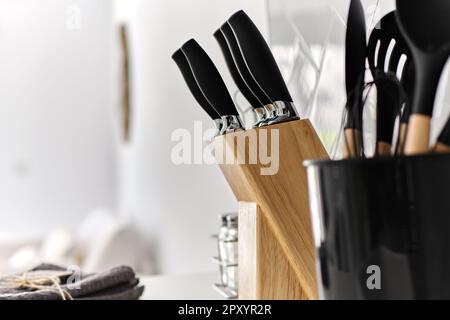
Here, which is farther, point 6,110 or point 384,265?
point 6,110

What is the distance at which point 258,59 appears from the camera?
564 millimetres

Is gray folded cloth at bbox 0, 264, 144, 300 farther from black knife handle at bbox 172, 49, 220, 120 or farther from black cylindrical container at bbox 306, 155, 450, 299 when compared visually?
black cylindrical container at bbox 306, 155, 450, 299

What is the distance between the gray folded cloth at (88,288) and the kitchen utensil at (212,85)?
277mm

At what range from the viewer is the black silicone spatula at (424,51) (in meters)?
0.40

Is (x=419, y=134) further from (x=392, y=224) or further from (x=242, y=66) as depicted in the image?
(x=242, y=66)

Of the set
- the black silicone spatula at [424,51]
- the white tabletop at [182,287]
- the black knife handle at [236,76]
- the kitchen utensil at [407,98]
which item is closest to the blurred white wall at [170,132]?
the white tabletop at [182,287]

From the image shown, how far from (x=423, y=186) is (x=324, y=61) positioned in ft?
2.10

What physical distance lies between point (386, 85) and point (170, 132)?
5.65ft

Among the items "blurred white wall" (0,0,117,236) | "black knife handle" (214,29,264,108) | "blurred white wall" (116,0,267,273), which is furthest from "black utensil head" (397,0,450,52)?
"blurred white wall" (0,0,117,236)

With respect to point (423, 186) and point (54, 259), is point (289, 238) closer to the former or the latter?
point (423, 186)

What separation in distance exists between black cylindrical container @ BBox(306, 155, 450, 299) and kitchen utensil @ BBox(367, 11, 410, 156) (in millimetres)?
105

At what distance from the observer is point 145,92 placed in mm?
2844

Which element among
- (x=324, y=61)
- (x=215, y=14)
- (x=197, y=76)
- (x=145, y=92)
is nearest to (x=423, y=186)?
(x=197, y=76)
